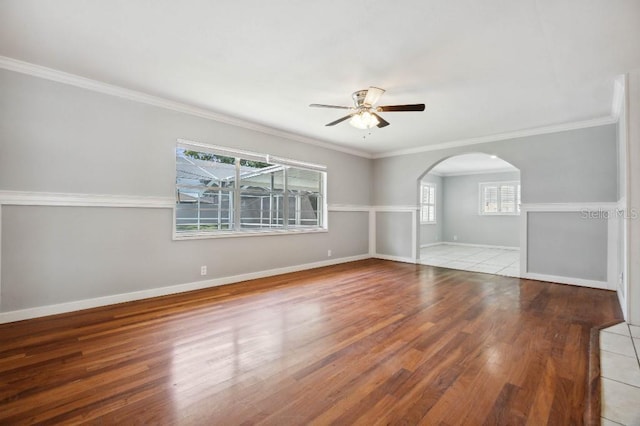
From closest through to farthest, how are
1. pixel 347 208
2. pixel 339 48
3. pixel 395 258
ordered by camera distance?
pixel 339 48 → pixel 347 208 → pixel 395 258

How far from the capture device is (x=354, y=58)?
2693 millimetres

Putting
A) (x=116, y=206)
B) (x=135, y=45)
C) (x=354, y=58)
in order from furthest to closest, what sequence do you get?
(x=116, y=206) < (x=354, y=58) < (x=135, y=45)

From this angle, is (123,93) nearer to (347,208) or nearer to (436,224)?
(347,208)

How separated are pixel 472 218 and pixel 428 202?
1.51m

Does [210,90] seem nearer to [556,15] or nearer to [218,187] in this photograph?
[218,187]

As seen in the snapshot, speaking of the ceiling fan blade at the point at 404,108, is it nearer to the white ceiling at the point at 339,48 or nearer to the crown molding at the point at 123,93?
the white ceiling at the point at 339,48

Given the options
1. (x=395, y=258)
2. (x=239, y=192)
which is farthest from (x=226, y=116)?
(x=395, y=258)

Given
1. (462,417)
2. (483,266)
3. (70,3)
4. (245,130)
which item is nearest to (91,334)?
(70,3)

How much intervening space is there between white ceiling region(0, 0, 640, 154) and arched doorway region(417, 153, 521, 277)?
177 inches

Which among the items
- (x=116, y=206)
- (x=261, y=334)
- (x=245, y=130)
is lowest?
(x=261, y=334)

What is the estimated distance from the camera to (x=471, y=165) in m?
8.38

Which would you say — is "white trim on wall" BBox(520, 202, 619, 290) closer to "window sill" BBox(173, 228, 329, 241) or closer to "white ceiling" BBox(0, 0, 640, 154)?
"white ceiling" BBox(0, 0, 640, 154)

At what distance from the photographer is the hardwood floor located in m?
1.60

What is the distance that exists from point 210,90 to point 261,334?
2.80 metres
